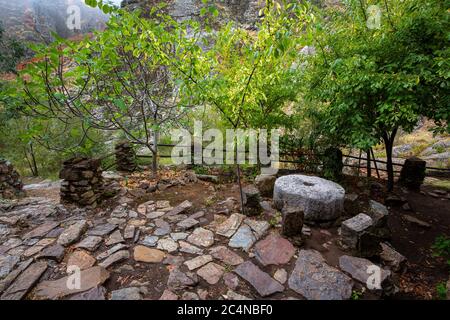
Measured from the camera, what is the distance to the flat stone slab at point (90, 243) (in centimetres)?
332

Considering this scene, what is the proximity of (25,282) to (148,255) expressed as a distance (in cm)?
138

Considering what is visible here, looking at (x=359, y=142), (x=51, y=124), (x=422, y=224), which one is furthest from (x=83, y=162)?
(x=422, y=224)

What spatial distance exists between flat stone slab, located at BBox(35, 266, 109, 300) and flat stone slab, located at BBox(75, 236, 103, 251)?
0.50 metres

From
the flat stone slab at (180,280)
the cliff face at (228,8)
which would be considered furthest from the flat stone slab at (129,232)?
the cliff face at (228,8)

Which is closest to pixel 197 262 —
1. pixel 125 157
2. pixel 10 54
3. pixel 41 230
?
pixel 41 230

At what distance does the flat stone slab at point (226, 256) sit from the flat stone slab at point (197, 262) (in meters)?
0.12

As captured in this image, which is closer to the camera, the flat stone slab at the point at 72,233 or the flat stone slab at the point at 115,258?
the flat stone slab at the point at 115,258

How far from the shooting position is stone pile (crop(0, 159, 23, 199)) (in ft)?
18.4

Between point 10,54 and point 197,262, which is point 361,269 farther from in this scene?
point 10,54

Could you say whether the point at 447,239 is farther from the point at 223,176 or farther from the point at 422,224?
the point at 223,176

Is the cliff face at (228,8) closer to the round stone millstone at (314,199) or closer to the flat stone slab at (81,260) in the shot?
the round stone millstone at (314,199)

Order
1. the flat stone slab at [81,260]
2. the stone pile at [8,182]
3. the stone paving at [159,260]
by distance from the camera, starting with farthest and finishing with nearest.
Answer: the stone pile at [8,182]
the flat stone slab at [81,260]
the stone paving at [159,260]

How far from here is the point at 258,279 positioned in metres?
2.84
